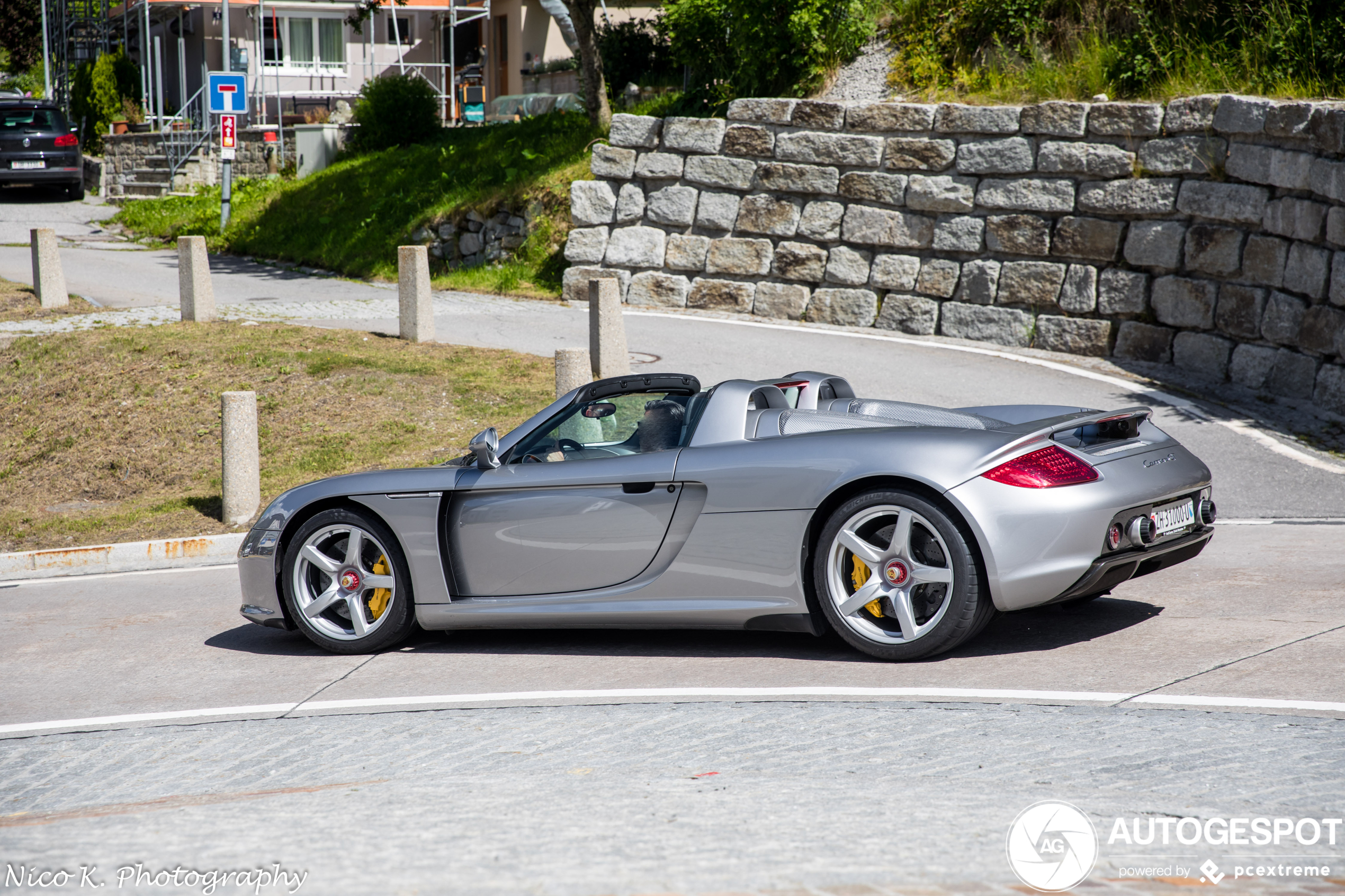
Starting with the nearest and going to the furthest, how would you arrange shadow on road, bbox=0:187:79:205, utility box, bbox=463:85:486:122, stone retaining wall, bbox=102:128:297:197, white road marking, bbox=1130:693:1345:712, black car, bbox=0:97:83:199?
white road marking, bbox=1130:693:1345:712 < black car, bbox=0:97:83:199 < stone retaining wall, bbox=102:128:297:197 < shadow on road, bbox=0:187:79:205 < utility box, bbox=463:85:486:122

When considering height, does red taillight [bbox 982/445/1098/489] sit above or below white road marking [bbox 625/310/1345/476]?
above

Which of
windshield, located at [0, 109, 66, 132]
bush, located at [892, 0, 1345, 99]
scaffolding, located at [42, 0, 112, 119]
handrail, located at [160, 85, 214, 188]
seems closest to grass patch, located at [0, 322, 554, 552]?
bush, located at [892, 0, 1345, 99]

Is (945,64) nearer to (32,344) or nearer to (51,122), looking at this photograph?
(32,344)

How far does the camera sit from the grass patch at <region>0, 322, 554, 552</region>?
1027 cm

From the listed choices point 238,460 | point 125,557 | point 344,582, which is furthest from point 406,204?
point 344,582

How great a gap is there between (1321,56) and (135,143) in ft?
101

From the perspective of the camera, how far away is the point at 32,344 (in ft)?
47.9

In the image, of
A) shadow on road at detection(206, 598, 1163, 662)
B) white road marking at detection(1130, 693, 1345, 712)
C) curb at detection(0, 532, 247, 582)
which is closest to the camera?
white road marking at detection(1130, 693, 1345, 712)

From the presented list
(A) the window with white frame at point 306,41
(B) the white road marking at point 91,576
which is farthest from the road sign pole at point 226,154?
(A) the window with white frame at point 306,41

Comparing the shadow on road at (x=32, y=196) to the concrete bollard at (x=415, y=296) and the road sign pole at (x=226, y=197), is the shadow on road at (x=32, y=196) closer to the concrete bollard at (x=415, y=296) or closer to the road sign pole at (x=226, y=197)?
the road sign pole at (x=226, y=197)

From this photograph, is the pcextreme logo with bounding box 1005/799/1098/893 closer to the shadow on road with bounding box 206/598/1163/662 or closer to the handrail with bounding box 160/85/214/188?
the shadow on road with bounding box 206/598/1163/662

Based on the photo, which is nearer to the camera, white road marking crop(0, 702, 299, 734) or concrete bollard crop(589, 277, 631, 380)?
white road marking crop(0, 702, 299, 734)

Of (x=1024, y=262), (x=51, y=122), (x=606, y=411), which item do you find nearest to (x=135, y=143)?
(x=51, y=122)

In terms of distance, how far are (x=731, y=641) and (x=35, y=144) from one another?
30043mm
